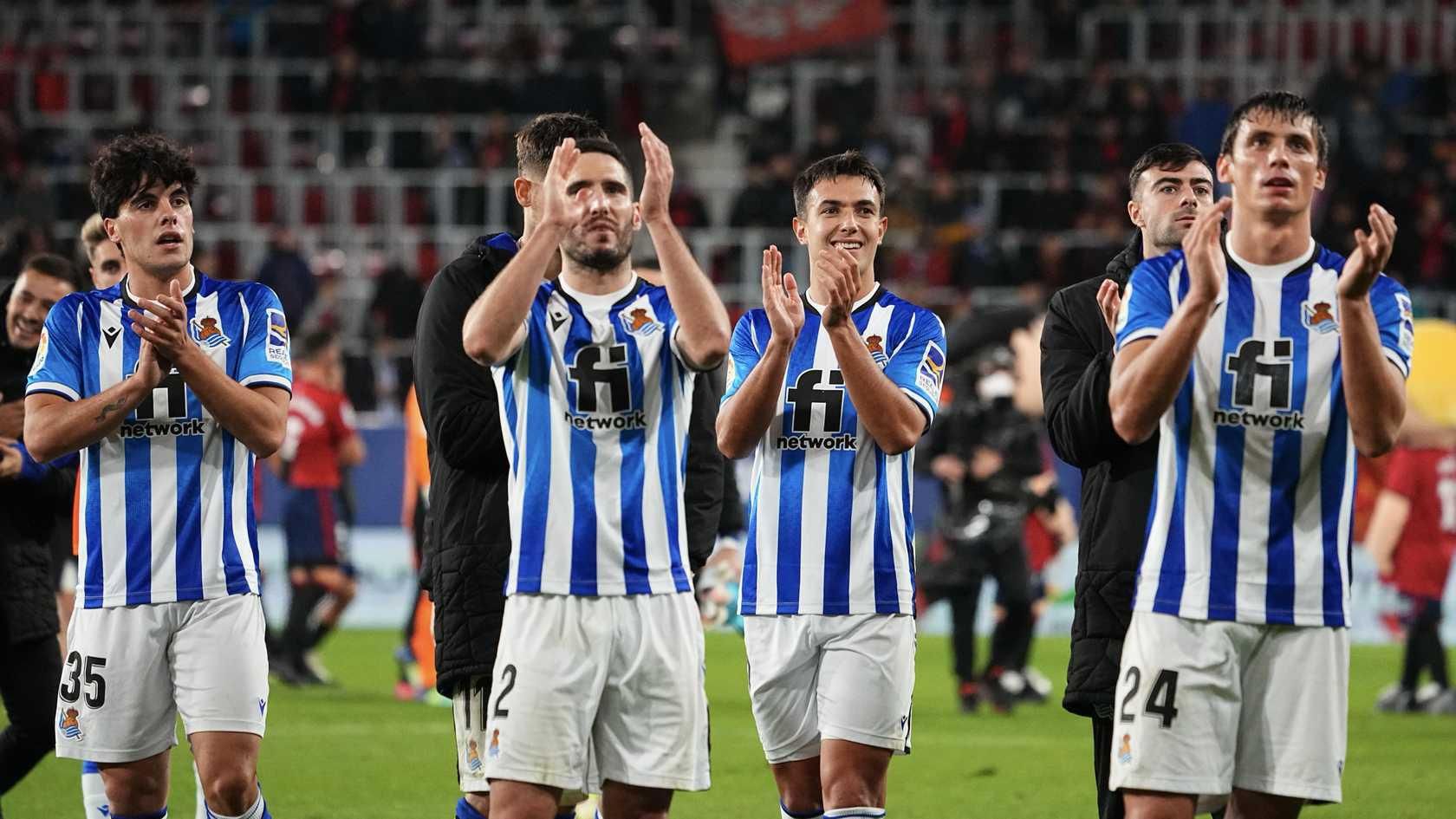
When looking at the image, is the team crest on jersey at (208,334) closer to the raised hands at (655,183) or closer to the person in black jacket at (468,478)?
the person in black jacket at (468,478)

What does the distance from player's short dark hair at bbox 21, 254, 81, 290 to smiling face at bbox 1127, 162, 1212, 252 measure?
143 inches

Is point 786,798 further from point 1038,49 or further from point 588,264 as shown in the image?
point 1038,49

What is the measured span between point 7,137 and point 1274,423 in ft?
62.6

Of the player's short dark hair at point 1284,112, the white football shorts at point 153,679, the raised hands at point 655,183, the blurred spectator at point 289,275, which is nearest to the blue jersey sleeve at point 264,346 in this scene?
the white football shorts at point 153,679

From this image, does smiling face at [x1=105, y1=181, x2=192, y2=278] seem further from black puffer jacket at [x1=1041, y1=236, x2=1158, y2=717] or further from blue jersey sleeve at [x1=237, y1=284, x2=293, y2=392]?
black puffer jacket at [x1=1041, y1=236, x2=1158, y2=717]

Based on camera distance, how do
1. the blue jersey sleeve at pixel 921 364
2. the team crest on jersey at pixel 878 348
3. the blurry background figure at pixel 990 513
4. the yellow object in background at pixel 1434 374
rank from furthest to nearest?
the yellow object in background at pixel 1434 374, the blurry background figure at pixel 990 513, the team crest on jersey at pixel 878 348, the blue jersey sleeve at pixel 921 364

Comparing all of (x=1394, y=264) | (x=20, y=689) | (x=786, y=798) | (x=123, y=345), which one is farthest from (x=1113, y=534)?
(x=1394, y=264)

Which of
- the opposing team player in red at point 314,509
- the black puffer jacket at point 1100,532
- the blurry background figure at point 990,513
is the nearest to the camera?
the black puffer jacket at point 1100,532

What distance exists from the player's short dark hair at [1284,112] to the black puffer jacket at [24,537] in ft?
13.1

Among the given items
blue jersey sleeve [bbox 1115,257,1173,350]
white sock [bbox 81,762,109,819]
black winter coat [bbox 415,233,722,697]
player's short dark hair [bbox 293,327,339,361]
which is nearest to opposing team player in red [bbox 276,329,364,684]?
player's short dark hair [bbox 293,327,339,361]

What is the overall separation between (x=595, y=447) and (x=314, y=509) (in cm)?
803

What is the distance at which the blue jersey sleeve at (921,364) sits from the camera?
575 centimetres

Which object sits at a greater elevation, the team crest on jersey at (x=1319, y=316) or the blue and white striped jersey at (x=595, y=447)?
the team crest on jersey at (x=1319, y=316)

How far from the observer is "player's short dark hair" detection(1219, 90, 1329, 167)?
462cm
